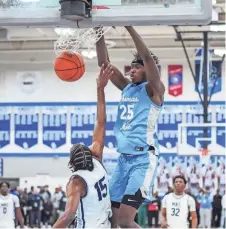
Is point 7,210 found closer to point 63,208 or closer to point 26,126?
point 63,208

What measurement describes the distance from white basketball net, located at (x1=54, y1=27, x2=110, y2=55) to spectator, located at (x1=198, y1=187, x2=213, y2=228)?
1580cm

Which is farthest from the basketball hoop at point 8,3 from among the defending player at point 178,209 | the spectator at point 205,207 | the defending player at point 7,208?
the spectator at point 205,207

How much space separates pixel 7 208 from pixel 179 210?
3340mm

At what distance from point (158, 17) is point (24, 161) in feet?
63.2

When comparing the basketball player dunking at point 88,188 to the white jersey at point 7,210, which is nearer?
the basketball player dunking at point 88,188

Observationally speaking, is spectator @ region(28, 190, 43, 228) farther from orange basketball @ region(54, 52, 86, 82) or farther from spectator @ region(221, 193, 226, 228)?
orange basketball @ region(54, 52, 86, 82)

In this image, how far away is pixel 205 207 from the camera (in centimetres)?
2108

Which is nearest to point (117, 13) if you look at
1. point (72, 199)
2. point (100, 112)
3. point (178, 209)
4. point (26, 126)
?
point (100, 112)

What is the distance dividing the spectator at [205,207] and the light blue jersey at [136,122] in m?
15.9

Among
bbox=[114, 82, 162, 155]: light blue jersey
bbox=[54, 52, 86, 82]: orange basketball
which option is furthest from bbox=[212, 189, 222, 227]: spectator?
bbox=[54, 52, 86, 82]: orange basketball

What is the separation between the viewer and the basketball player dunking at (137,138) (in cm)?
525

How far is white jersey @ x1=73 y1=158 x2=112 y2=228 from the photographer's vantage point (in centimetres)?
480

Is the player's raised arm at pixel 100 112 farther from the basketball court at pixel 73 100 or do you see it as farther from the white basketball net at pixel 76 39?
the basketball court at pixel 73 100

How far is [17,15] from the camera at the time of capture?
4.55 m
